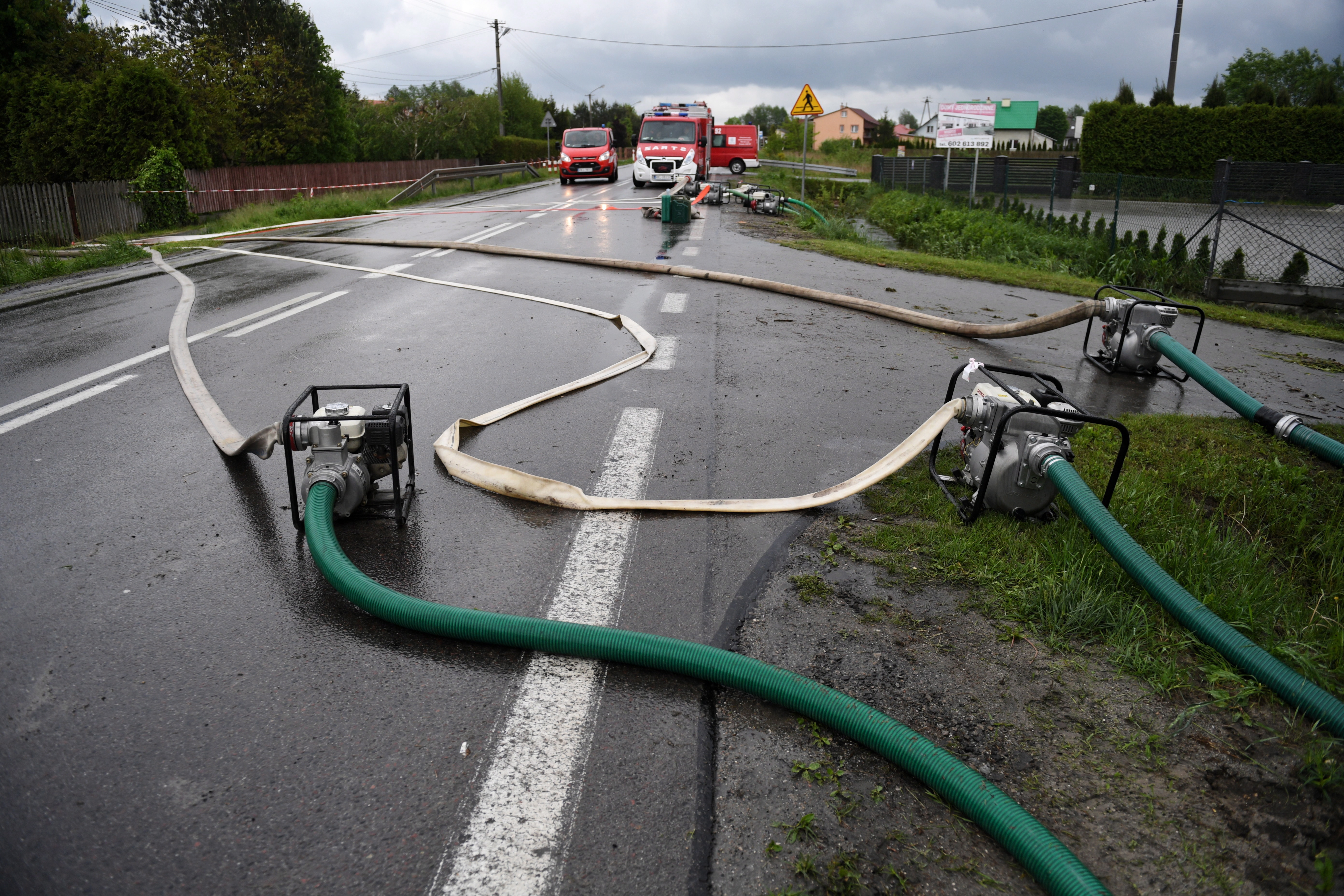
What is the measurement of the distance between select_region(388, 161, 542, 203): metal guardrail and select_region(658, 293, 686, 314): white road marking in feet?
61.0

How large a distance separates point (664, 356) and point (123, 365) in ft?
14.1

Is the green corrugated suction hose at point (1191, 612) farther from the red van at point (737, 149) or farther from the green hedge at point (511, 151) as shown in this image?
the green hedge at point (511, 151)

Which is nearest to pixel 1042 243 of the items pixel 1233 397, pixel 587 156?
pixel 1233 397

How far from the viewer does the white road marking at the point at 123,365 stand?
564cm

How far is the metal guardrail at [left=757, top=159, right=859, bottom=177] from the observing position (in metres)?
48.7

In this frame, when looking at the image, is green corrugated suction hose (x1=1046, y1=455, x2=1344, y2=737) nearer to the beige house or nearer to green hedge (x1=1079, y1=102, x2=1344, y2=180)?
green hedge (x1=1079, y1=102, x2=1344, y2=180)

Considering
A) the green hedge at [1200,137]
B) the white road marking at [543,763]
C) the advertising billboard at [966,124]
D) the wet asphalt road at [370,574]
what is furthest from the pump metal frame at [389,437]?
the green hedge at [1200,137]

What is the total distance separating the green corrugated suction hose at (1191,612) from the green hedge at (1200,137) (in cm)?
3786

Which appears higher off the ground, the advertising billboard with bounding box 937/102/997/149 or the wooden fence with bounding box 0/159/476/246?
the advertising billboard with bounding box 937/102/997/149

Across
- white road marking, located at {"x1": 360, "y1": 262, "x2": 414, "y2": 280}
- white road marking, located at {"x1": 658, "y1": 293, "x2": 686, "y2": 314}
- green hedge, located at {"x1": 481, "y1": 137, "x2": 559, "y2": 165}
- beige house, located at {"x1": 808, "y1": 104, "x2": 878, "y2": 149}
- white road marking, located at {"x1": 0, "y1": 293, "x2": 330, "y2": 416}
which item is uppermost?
beige house, located at {"x1": 808, "y1": 104, "x2": 878, "y2": 149}

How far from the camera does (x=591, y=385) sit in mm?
6094

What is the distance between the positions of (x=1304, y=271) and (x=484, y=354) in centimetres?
1183

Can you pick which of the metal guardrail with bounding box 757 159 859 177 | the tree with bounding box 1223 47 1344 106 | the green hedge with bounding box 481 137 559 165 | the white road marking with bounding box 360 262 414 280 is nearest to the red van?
the metal guardrail with bounding box 757 159 859 177

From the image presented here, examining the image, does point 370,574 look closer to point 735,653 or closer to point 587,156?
point 735,653
